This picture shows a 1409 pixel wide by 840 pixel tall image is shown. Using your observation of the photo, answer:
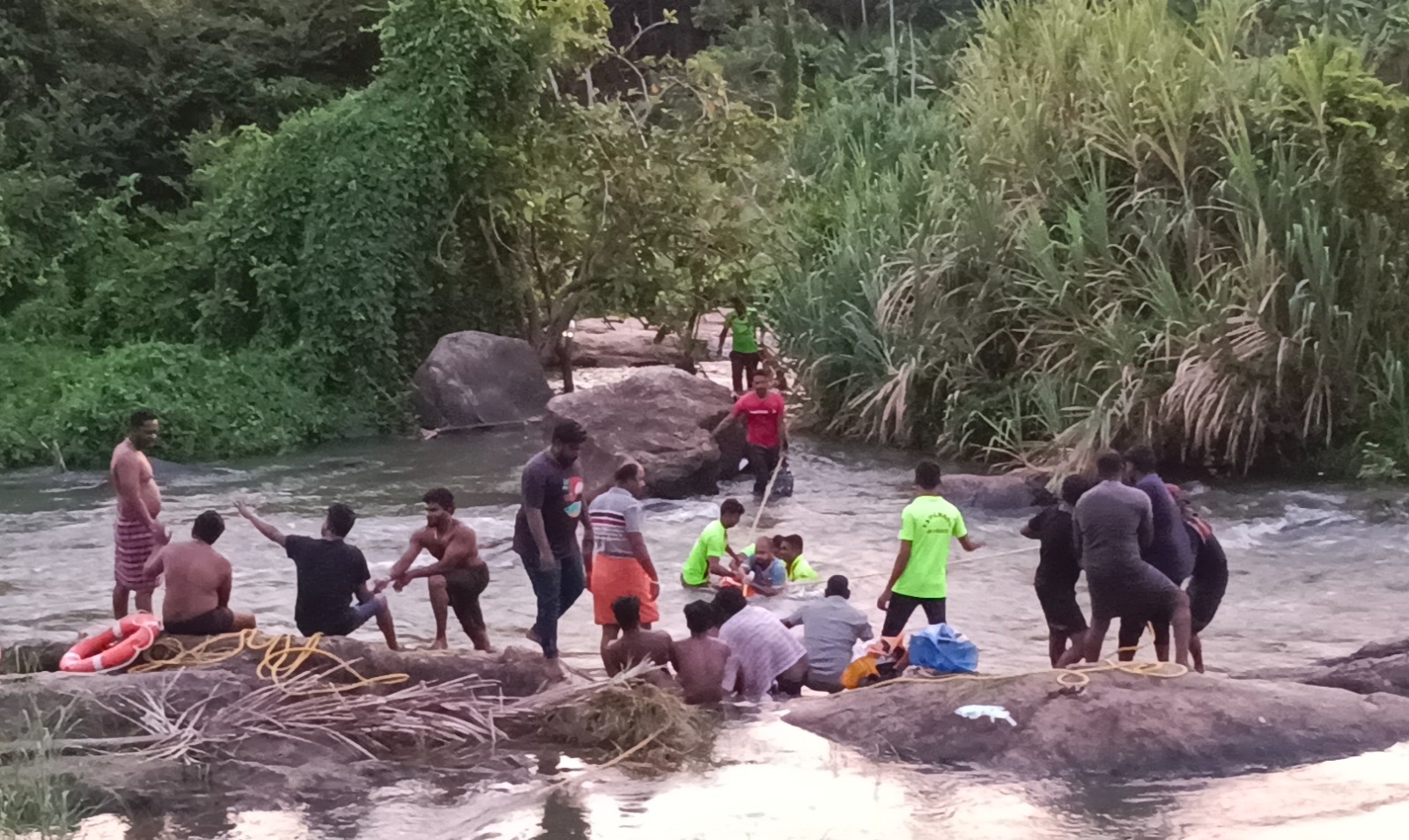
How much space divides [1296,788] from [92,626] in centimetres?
796

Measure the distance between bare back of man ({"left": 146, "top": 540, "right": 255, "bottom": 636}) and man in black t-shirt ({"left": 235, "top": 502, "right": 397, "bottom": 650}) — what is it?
0.36m

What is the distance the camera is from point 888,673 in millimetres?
8898

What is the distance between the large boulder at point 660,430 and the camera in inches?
623

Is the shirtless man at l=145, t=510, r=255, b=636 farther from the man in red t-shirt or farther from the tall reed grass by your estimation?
the tall reed grass

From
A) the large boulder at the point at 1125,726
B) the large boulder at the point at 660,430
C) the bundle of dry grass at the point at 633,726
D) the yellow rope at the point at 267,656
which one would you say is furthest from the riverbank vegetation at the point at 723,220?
the yellow rope at the point at 267,656

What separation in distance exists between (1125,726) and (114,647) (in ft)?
17.2

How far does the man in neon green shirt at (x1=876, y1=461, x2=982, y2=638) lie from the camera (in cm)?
909

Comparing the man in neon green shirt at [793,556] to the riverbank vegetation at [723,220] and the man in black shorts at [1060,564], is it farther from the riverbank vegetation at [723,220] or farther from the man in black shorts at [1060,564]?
the riverbank vegetation at [723,220]

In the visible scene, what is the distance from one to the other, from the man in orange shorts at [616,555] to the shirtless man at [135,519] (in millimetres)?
2786

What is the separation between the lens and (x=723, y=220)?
2164 centimetres

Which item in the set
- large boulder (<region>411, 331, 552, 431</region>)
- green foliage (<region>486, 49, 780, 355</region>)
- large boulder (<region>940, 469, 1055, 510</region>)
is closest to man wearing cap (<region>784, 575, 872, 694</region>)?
large boulder (<region>940, 469, 1055, 510</region>)

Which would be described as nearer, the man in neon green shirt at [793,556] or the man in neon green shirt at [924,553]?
the man in neon green shirt at [924,553]

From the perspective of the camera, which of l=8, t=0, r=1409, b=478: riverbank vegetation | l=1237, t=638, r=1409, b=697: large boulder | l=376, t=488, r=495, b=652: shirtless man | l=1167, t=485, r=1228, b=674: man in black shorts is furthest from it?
l=8, t=0, r=1409, b=478: riverbank vegetation

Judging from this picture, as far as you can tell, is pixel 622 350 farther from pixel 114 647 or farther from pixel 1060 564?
→ pixel 114 647
